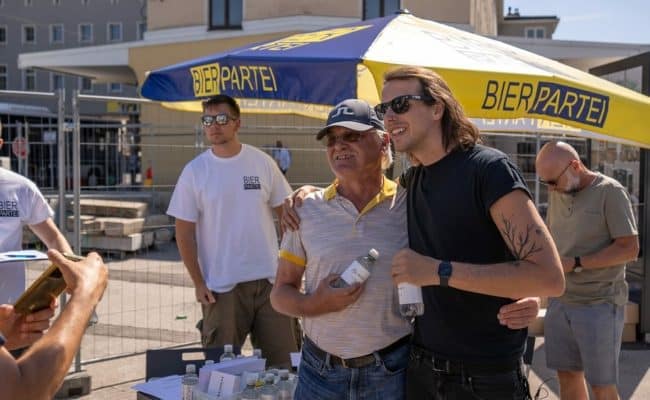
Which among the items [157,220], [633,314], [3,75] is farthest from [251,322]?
[3,75]

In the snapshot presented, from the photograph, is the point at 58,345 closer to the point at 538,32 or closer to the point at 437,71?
the point at 437,71

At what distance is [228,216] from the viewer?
4422 mm

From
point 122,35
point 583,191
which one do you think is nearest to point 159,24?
point 583,191

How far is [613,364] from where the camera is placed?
13.4ft

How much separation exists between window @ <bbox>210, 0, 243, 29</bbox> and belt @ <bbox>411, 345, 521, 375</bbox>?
1683 cm

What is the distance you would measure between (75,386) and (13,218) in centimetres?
215

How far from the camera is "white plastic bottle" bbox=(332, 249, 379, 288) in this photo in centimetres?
254

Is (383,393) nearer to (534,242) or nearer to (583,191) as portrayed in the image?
(534,242)

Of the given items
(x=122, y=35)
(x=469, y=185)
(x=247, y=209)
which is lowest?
(x=247, y=209)

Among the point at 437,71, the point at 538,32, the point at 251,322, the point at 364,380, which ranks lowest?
the point at 251,322

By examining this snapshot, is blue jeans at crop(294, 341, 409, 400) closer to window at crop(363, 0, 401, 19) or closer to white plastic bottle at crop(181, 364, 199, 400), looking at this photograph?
white plastic bottle at crop(181, 364, 199, 400)

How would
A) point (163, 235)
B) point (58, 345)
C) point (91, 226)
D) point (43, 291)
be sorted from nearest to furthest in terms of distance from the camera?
1. point (58, 345)
2. point (43, 291)
3. point (91, 226)
4. point (163, 235)

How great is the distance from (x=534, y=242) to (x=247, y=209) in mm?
2501

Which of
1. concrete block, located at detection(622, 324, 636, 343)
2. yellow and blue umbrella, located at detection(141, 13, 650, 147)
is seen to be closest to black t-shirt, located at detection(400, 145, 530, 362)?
yellow and blue umbrella, located at detection(141, 13, 650, 147)
